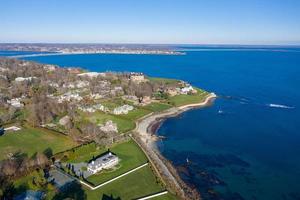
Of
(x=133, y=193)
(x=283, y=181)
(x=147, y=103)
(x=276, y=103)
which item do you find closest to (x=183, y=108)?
(x=147, y=103)

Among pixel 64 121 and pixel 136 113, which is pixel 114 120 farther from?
pixel 64 121

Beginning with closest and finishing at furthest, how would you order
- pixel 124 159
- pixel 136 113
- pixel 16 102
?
pixel 124 159 → pixel 136 113 → pixel 16 102

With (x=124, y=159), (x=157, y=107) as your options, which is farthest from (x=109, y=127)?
(x=157, y=107)

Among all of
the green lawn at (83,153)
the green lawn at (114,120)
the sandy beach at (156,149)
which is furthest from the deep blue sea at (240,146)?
the green lawn at (83,153)

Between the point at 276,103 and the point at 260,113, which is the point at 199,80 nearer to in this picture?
the point at 276,103

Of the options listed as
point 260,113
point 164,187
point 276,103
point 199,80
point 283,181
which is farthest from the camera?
point 199,80

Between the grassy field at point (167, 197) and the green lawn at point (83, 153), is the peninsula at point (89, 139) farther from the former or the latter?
the grassy field at point (167, 197)
